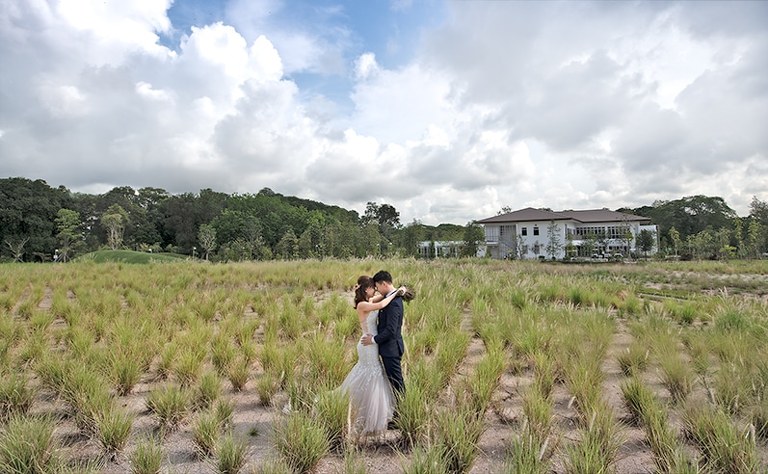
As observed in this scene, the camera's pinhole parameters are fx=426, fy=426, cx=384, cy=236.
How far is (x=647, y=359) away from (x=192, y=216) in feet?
247

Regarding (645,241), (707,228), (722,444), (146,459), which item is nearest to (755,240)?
(645,241)

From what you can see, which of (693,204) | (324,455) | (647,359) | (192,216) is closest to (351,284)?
(647,359)

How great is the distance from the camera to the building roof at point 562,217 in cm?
5538

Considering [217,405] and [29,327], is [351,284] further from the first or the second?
[217,405]

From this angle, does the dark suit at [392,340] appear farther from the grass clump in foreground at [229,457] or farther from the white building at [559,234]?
the white building at [559,234]

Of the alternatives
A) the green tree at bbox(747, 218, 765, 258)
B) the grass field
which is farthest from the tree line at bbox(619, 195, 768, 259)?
the grass field

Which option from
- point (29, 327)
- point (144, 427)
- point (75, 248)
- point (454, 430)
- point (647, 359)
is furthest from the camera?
point (75, 248)

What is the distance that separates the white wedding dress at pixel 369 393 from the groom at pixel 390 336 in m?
0.05

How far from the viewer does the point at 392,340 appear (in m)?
3.87

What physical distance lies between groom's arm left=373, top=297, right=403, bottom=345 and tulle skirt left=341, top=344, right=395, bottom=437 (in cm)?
13

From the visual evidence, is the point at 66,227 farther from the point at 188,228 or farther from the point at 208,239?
the point at 188,228

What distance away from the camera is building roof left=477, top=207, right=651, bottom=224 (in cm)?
5538

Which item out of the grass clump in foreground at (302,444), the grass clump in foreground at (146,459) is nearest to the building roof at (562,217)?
the grass clump in foreground at (302,444)

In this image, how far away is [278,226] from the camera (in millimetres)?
72375
